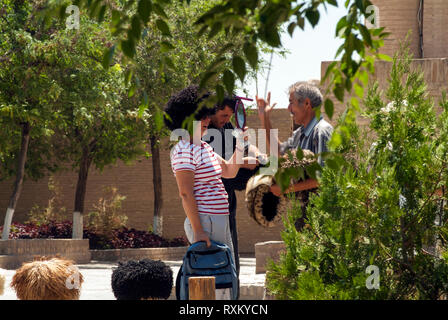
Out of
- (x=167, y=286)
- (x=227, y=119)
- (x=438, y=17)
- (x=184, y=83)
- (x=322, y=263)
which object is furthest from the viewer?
(x=184, y=83)

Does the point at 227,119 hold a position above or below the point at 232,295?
above

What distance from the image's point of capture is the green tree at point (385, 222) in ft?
11.2

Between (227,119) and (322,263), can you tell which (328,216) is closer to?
(322,263)

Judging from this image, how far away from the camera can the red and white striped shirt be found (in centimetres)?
453

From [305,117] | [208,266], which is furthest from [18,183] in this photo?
[208,266]

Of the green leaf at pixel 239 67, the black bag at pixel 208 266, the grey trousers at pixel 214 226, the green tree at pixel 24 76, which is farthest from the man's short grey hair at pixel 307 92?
the green tree at pixel 24 76

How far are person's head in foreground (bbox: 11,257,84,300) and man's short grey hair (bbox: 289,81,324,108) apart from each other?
9.09 ft

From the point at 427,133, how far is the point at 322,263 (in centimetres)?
80

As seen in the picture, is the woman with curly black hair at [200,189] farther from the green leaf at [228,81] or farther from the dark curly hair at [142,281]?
the dark curly hair at [142,281]

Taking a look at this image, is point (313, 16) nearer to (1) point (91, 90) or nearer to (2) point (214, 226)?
(2) point (214, 226)

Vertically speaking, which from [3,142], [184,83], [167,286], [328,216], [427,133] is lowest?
[167,286]

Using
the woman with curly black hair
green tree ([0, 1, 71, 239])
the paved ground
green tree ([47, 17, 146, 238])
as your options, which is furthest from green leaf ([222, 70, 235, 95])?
green tree ([0, 1, 71, 239])
